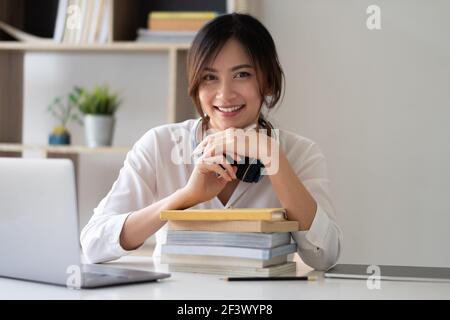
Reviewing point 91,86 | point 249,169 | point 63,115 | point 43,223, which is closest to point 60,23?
point 91,86

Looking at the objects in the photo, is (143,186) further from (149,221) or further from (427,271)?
(427,271)

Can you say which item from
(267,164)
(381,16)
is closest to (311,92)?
(381,16)

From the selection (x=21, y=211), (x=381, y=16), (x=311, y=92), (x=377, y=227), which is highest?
(x=381, y=16)

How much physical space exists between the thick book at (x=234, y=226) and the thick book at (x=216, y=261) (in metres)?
0.06

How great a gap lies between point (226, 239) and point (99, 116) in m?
1.76

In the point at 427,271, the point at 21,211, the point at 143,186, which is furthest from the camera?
the point at 143,186

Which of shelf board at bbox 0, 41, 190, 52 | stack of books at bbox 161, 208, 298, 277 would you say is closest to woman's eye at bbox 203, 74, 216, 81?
stack of books at bbox 161, 208, 298, 277

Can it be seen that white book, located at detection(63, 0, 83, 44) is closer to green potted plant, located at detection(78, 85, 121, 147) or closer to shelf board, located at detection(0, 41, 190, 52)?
shelf board, located at detection(0, 41, 190, 52)

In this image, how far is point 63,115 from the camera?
135 inches

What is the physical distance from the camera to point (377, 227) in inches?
124

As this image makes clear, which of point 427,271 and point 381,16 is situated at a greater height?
point 381,16

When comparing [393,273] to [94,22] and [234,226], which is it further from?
[94,22]
